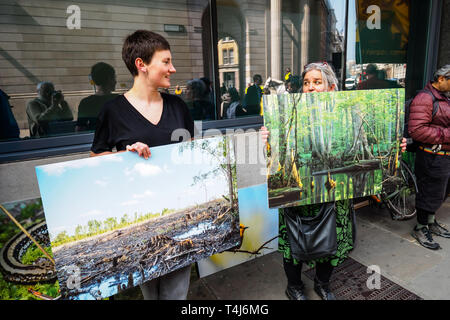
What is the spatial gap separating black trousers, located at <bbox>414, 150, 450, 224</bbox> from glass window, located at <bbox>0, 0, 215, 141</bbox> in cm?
274

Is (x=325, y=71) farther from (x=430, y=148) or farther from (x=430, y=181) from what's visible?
(x=430, y=181)

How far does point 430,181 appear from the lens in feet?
10.7

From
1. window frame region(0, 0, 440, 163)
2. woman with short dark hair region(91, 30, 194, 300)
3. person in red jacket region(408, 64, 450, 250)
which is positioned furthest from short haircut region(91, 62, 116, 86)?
person in red jacket region(408, 64, 450, 250)

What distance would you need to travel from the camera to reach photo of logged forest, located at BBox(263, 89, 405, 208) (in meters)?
1.84

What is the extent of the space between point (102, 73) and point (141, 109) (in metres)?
1.79

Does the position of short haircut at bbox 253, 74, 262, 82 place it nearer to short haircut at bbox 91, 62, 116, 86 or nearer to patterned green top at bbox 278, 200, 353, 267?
short haircut at bbox 91, 62, 116, 86

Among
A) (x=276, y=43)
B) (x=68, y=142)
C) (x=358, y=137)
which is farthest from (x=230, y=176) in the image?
(x=276, y=43)

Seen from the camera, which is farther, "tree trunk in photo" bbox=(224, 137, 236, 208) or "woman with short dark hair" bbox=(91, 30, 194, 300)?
"tree trunk in photo" bbox=(224, 137, 236, 208)

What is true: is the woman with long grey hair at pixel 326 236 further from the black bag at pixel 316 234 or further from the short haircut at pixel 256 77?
the short haircut at pixel 256 77

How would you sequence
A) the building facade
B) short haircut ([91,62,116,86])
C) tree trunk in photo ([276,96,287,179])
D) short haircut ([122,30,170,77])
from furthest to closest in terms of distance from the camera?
1. short haircut ([91,62,116,86])
2. the building facade
3. tree trunk in photo ([276,96,287,179])
4. short haircut ([122,30,170,77])

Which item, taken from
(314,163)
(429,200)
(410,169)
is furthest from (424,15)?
(314,163)

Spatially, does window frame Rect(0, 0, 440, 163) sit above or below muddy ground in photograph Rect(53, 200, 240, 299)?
above

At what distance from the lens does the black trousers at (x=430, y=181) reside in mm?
3167

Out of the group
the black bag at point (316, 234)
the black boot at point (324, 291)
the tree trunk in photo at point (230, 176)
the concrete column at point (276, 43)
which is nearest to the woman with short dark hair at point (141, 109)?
the tree trunk in photo at point (230, 176)
